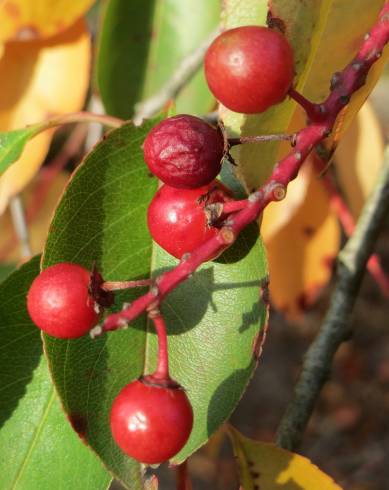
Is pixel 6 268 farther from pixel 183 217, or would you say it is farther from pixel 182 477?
pixel 183 217

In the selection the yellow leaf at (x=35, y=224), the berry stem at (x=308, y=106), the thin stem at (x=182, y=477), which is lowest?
the yellow leaf at (x=35, y=224)

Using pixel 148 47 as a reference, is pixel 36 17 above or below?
above

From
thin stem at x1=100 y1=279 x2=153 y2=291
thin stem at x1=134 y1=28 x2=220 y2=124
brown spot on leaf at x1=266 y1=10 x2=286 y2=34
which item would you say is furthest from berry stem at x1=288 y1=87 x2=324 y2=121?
thin stem at x1=134 y1=28 x2=220 y2=124

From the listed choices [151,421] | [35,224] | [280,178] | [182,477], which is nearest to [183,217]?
[280,178]

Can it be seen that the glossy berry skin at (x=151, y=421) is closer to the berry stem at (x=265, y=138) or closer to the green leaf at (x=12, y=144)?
the berry stem at (x=265, y=138)

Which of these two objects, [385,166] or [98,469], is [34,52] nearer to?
[385,166]

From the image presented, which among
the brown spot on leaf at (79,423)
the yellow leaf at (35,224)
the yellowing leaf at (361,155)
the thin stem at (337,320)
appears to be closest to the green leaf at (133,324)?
the brown spot on leaf at (79,423)
